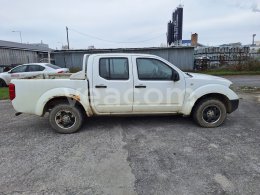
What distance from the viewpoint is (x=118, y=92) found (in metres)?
4.70

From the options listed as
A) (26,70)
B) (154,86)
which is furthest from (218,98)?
(26,70)

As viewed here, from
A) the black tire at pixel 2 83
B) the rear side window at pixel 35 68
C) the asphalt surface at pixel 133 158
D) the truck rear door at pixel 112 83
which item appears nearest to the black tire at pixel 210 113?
the asphalt surface at pixel 133 158

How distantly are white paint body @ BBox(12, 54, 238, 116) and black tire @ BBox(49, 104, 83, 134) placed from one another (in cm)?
24

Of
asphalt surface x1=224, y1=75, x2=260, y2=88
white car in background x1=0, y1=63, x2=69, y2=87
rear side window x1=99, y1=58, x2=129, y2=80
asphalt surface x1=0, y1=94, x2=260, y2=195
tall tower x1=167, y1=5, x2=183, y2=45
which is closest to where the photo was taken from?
asphalt surface x1=0, y1=94, x2=260, y2=195

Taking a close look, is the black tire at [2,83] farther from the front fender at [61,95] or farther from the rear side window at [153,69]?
the rear side window at [153,69]

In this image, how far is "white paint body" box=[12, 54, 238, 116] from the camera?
4574mm

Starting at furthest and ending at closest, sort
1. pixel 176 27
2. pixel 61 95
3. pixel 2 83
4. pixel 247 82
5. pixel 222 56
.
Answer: pixel 176 27, pixel 222 56, pixel 247 82, pixel 2 83, pixel 61 95

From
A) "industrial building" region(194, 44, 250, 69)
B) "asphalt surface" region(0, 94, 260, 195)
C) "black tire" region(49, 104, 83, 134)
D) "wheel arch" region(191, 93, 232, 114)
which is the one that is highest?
"industrial building" region(194, 44, 250, 69)

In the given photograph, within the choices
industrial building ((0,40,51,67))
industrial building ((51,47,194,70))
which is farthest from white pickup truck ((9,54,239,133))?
industrial building ((0,40,51,67))

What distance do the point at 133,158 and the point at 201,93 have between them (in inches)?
91.2

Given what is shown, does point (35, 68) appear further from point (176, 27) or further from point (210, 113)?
point (176, 27)

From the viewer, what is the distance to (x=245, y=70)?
2012cm

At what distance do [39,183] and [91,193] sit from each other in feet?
2.68

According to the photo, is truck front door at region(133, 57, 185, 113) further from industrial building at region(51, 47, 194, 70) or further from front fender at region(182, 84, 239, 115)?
industrial building at region(51, 47, 194, 70)
